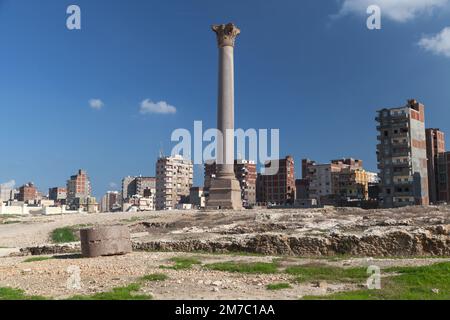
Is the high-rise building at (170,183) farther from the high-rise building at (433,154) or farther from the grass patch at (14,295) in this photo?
the grass patch at (14,295)

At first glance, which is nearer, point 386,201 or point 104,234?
point 104,234

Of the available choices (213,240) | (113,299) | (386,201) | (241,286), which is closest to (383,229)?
(213,240)

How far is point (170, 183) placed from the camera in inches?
6491

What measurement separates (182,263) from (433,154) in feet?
333

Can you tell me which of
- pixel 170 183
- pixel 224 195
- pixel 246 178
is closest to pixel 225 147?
pixel 224 195

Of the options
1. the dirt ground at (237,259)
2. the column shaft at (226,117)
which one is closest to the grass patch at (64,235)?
the dirt ground at (237,259)

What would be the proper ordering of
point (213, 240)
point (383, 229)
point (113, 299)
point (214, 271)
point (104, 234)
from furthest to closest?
1. point (213, 240)
2. point (383, 229)
3. point (104, 234)
4. point (214, 271)
5. point (113, 299)

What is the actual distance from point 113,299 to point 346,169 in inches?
5195

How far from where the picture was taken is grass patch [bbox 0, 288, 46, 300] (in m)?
10.5

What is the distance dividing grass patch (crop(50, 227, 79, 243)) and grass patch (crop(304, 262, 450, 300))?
2435cm

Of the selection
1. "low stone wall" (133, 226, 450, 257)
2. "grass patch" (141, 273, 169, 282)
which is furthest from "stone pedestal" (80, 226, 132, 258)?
"grass patch" (141, 273, 169, 282)
